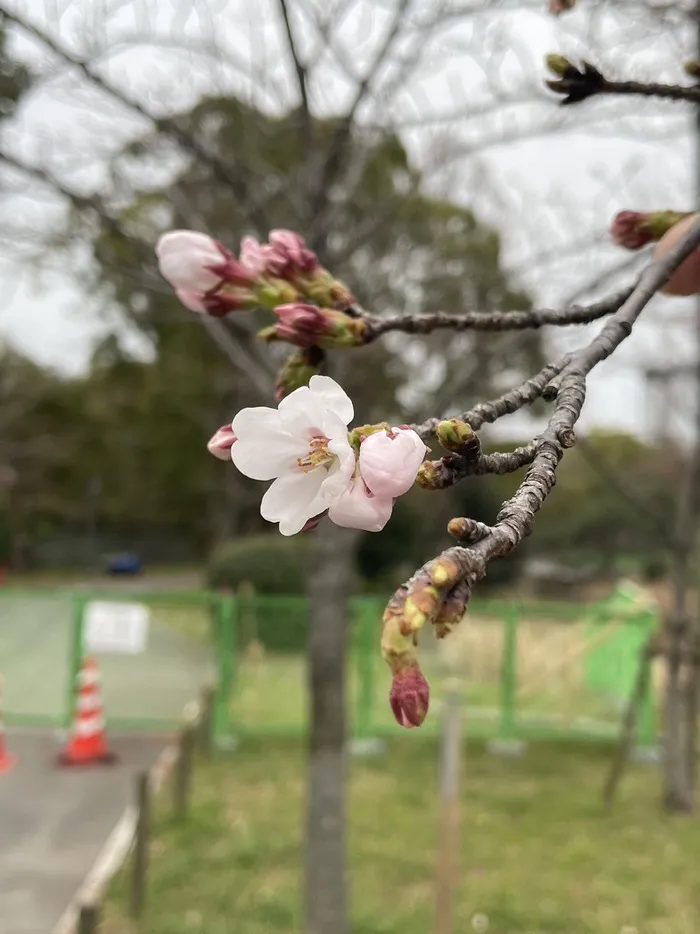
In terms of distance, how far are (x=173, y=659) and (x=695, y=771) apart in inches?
168

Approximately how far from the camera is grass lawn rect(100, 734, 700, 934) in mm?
3920

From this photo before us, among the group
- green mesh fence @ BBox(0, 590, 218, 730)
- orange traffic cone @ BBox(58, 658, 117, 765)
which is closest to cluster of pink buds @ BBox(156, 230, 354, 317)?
orange traffic cone @ BBox(58, 658, 117, 765)

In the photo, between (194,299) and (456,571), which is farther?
(194,299)

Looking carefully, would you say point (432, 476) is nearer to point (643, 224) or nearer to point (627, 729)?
point (643, 224)

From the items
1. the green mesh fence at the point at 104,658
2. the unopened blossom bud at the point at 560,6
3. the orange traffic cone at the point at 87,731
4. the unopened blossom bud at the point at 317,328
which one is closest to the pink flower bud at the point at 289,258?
the unopened blossom bud at the point at 317,328

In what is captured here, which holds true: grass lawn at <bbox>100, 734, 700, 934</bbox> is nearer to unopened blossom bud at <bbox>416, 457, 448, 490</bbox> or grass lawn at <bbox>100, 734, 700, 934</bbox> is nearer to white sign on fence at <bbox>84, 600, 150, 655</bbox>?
white sign on fence at <bbox>84, 600, 150, 655</bbox>

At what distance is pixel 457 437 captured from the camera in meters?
0.58

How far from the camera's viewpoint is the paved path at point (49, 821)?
4129 mm

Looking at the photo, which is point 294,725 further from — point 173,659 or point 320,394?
point 320,394

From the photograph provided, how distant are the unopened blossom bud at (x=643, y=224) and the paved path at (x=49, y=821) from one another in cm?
397

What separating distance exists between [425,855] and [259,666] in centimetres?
351

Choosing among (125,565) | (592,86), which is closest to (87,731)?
(592,86)

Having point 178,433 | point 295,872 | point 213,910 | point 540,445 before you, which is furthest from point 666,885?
point 178,433

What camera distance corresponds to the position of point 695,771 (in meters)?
6.11
